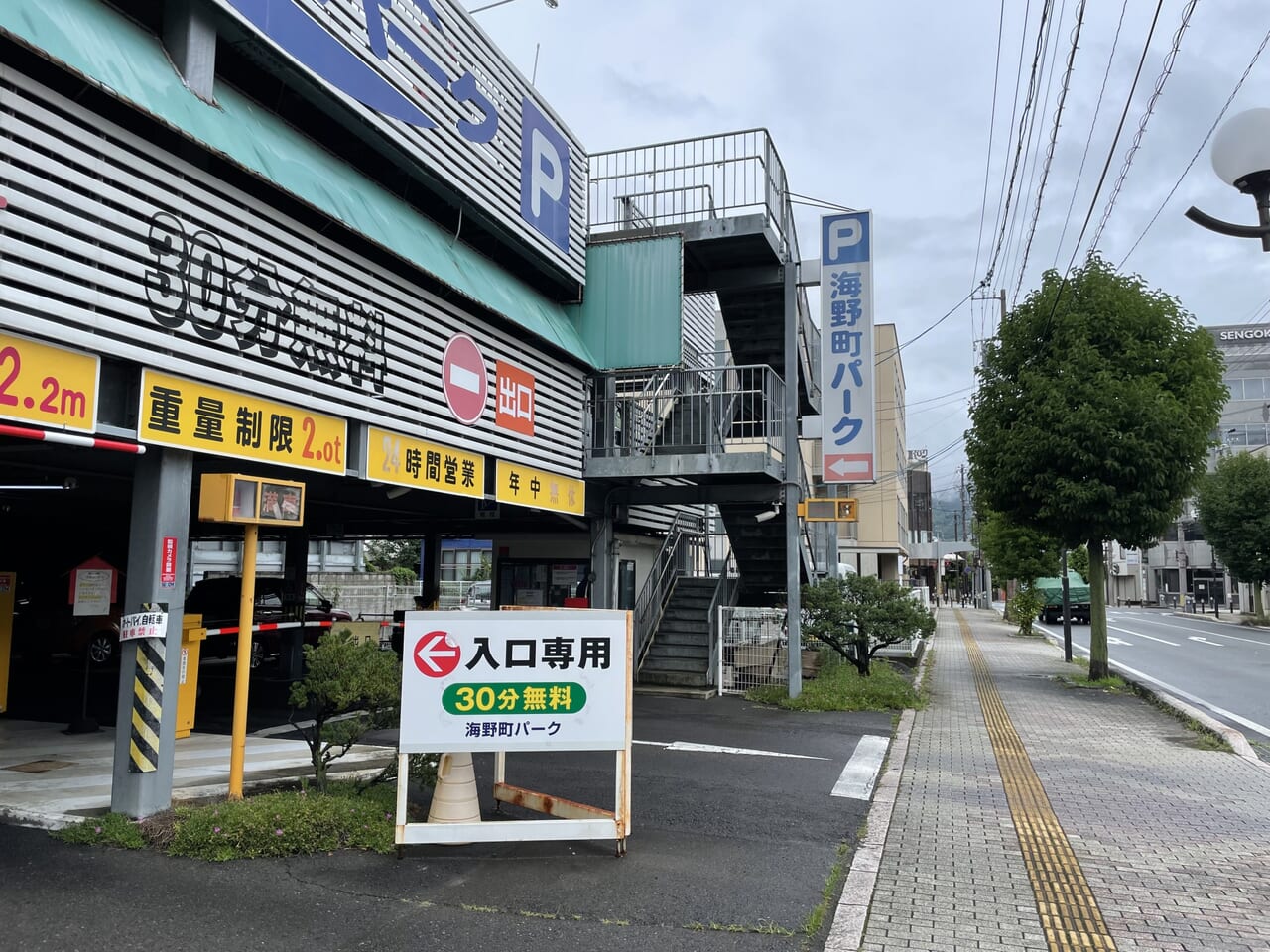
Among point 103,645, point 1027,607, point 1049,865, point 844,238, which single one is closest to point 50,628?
point 103,645

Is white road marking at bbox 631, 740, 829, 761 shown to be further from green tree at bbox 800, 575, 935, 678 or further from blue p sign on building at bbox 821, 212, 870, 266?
blue p sign on building at bbox 821, 212, 870, 266

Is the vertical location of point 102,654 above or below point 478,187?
below

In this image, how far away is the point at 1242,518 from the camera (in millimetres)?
38938

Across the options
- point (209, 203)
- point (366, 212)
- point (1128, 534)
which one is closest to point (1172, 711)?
point (1128, 534)

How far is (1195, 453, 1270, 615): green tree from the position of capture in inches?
1510

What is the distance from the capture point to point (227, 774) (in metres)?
7.86

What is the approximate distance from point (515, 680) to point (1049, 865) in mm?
3789

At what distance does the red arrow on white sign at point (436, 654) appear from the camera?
5.78 metres

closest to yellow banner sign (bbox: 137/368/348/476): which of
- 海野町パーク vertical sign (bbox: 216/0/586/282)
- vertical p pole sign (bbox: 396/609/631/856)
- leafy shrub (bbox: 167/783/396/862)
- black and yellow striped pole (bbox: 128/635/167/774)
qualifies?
black and yellow striped pole (bbox: 128/635/167/774)

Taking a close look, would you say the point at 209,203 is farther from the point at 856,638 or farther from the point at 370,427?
the point at 856,638

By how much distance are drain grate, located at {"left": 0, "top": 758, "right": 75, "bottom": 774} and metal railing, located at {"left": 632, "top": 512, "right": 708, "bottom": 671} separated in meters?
7.82

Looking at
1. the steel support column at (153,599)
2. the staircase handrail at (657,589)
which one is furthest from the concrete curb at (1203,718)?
the steel support column at (153,599)

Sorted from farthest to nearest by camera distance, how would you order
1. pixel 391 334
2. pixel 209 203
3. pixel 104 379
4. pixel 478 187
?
1. pixel 478 187
2. pixel 391 334
3. pixel 209 203
4. pixel 104 379

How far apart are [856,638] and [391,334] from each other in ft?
29.4
